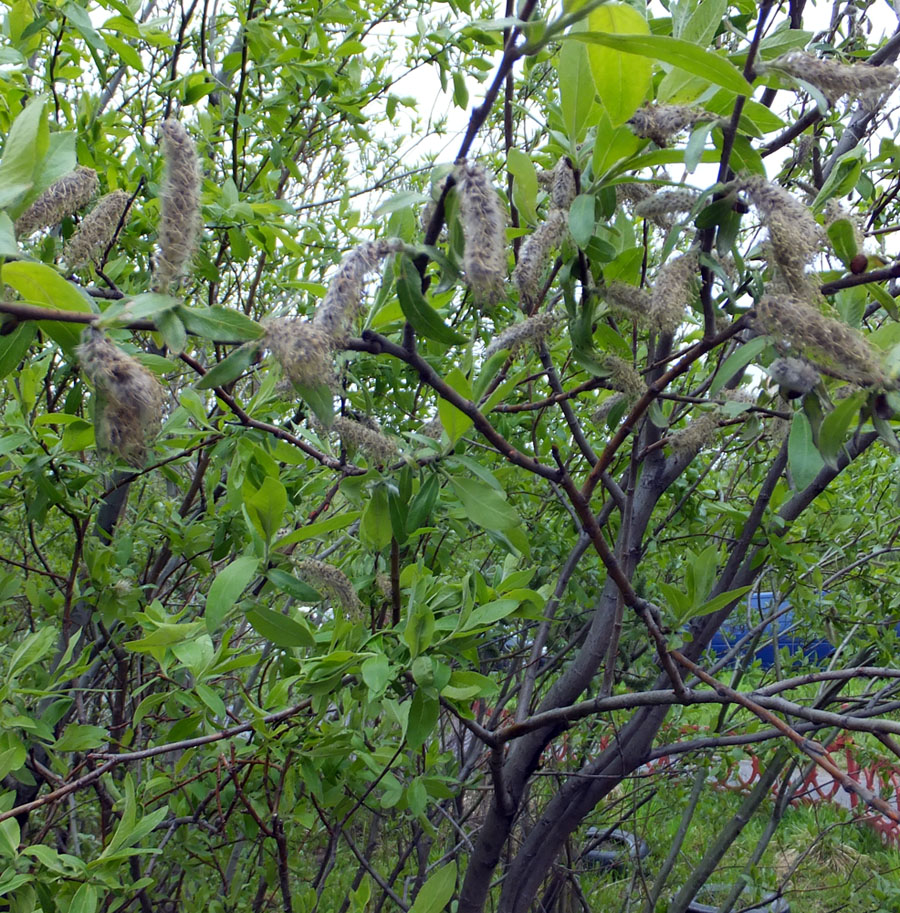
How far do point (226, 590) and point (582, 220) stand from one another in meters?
0.74

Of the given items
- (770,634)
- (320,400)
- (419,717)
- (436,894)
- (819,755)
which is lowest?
(770,634)

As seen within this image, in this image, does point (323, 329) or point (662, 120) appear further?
point (662, 120)

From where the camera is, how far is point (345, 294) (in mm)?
834

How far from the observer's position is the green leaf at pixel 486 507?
113 centimetres

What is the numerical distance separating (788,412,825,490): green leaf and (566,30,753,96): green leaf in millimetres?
475

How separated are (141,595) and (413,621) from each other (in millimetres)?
1284

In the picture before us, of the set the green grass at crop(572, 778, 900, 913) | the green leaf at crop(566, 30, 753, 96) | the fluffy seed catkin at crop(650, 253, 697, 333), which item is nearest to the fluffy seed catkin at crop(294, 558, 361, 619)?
the fluffy seed catkin at crop(650, 253, 697, 333)

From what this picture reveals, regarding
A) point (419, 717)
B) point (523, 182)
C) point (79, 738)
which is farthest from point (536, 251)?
point (79, 738)

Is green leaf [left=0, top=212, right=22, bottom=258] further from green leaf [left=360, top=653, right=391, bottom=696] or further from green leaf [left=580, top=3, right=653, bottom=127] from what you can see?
green leaf [left=360, top=653, right=391, bottom=696]

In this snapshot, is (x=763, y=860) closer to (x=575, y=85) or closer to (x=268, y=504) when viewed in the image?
(x=268, y=504)

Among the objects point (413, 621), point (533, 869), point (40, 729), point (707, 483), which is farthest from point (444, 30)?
point (533, 869)

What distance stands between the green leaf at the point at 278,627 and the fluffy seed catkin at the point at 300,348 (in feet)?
1.76

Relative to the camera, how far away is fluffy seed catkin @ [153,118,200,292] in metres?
0.81

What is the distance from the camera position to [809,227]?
84 cm
